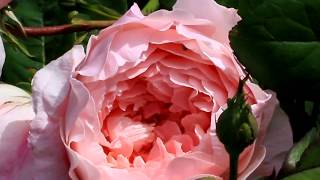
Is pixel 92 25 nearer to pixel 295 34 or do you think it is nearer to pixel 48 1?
pixel 48 1

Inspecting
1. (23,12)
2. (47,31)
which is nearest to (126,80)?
(47,31)

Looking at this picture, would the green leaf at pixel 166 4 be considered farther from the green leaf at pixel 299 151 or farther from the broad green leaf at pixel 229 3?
the green leaf at pixel 299 151

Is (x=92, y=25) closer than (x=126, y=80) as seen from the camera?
No

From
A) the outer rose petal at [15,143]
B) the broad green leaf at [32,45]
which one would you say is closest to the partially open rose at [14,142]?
the outer rose petal at [15,143]

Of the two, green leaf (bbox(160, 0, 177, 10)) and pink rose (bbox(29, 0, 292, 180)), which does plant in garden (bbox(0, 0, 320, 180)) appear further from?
green leaf (bbox(160, 0, 177, 10))

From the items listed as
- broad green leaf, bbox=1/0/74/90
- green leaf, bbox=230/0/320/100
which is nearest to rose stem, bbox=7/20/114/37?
broad green leaf, bbox=1/0/74/90
